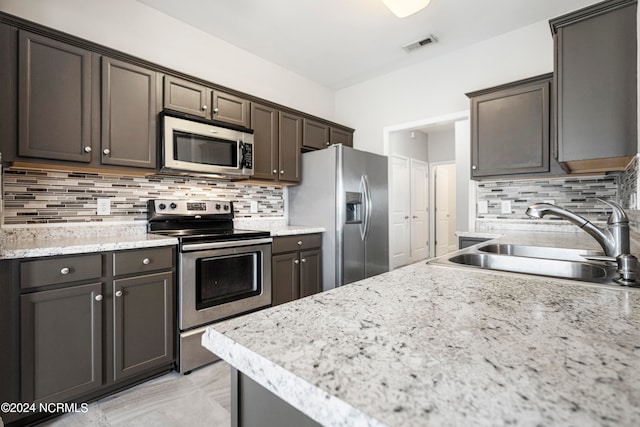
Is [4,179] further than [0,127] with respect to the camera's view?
Yes

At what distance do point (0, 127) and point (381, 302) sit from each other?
7.07 ft

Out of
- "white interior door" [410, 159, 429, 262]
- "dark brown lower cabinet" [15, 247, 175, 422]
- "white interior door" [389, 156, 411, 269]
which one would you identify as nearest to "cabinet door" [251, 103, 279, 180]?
"dark brown lower cabinet" [15, 247, 175, 422]

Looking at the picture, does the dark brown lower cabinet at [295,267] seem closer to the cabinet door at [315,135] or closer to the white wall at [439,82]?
the cabinet door at [315,135]

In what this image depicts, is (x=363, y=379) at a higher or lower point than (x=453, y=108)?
lower

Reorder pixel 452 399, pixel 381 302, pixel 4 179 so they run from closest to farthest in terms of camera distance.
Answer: pixel 452 399 < pixel 381 302 < pixel 4 179

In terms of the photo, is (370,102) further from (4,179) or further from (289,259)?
(4,179)

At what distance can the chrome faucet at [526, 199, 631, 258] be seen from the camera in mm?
1055

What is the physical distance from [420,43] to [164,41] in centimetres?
232

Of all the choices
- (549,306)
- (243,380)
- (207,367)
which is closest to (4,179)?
(207,367)

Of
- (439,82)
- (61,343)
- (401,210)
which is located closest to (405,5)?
(439,82)

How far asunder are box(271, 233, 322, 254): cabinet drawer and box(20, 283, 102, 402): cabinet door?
131cm

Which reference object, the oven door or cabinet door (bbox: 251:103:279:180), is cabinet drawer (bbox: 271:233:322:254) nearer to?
the oven door

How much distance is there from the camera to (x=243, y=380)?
602mm

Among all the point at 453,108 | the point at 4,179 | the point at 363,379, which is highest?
the point at 453,108
